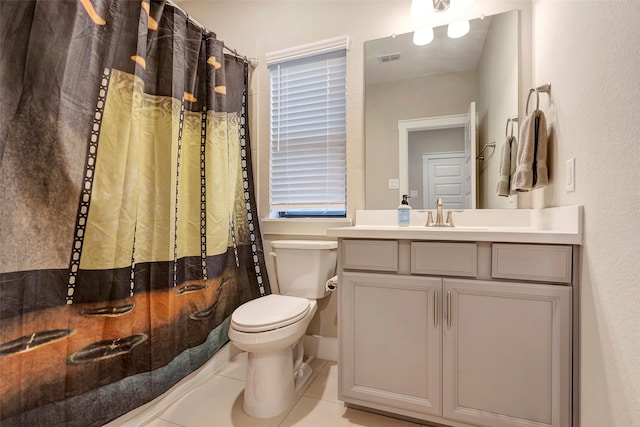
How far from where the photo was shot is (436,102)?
175 centimetres

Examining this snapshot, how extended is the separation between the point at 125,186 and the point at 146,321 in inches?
24.6

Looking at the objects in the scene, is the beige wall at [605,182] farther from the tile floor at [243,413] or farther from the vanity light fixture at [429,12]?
the tile floor at [243,413]

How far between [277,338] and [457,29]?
77.3 inches

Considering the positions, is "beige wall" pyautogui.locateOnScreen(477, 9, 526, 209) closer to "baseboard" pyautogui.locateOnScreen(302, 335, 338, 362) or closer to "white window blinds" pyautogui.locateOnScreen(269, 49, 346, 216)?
"white window blinds" pyautogui.locateOnScreen(269, 49, 346, 216)

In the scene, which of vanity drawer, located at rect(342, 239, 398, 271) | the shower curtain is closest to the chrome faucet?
vanity drawer, located at rect(342, 239, 398, 271)

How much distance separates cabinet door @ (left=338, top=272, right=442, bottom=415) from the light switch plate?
1.96 ft

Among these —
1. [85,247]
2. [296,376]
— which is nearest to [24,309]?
[85,247]

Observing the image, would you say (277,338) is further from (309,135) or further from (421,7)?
(421,7)

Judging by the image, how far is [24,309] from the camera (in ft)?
3.19

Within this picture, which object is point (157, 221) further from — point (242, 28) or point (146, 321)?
point (242, 28)

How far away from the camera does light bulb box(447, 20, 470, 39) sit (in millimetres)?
1669

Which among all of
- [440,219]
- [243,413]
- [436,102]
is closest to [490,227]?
[440,219]

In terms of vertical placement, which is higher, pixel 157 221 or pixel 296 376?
pixel 157 221

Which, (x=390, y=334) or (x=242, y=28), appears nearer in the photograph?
(x=390, y=334)
